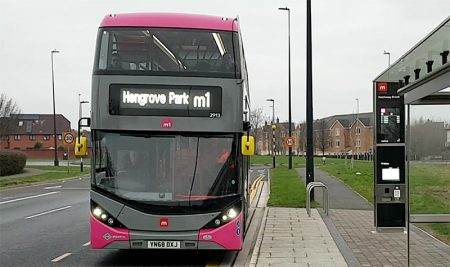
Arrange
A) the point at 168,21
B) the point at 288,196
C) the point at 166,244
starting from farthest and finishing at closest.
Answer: the point at 288,196
the point at 168,21
the point at 166,244

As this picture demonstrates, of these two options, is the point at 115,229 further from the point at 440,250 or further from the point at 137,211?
the point at 440,250

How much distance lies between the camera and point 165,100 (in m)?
8.61

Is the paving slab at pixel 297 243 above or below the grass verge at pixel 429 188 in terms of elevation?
below

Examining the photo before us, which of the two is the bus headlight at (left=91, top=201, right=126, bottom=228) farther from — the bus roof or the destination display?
the bus roof

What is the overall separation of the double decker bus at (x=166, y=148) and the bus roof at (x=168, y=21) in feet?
1.64

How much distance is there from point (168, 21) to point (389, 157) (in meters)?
5.27

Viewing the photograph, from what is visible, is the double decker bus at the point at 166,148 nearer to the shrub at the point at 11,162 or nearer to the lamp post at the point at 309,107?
the lamp post at the point at 309,107

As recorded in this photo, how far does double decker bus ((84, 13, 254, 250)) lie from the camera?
845 centimetres

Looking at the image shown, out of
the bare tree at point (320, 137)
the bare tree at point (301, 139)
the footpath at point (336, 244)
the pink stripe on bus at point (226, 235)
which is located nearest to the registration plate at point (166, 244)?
the pink stripe on bus at point (226, 235)

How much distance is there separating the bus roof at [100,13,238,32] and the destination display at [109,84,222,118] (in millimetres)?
1174

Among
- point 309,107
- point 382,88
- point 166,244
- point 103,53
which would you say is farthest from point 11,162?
point 166,244

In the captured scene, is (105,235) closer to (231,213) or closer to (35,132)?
(231,213)

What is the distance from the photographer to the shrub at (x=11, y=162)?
35.8 meters

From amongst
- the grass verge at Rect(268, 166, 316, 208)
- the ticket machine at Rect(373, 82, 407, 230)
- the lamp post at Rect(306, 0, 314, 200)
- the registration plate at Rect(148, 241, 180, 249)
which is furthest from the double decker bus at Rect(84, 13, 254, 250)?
the grass verge at Rect(268, 166, 316, 208)
